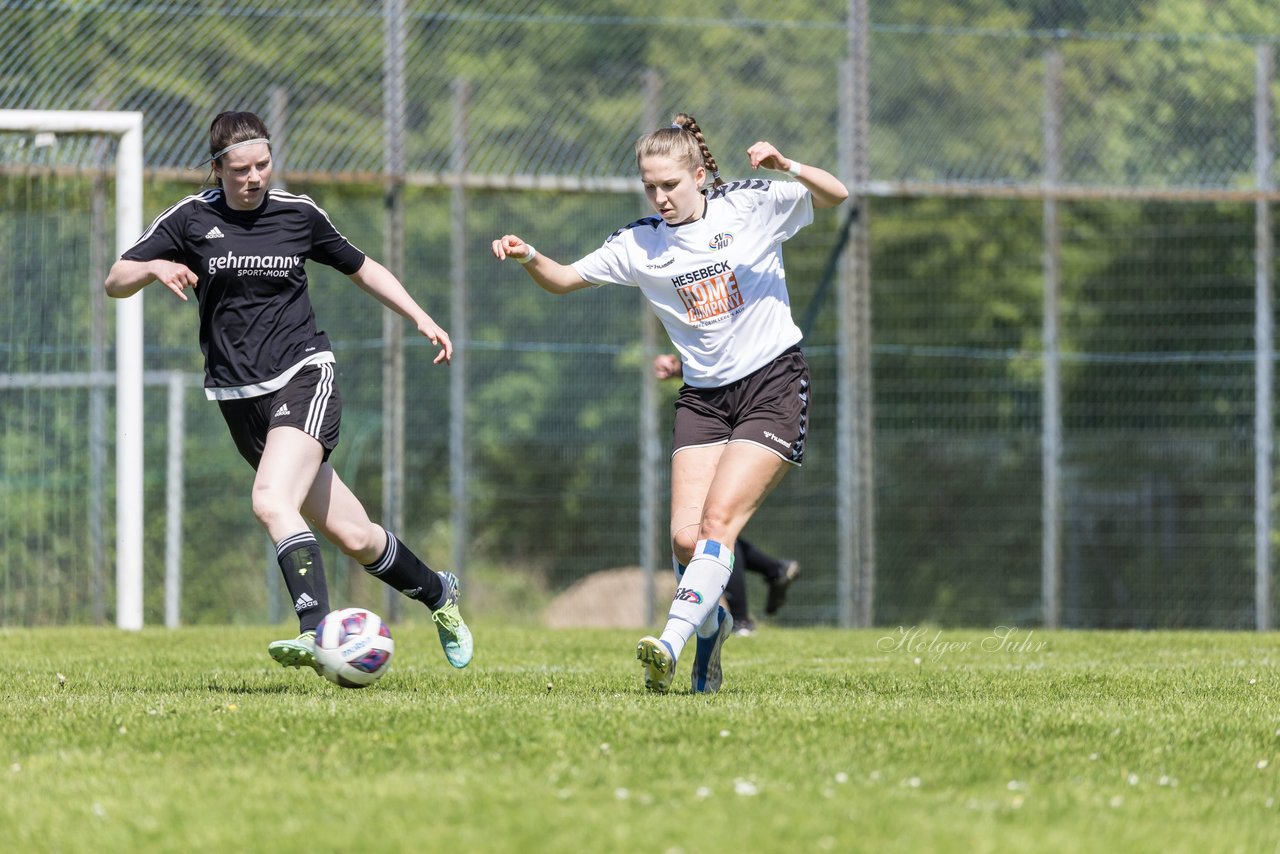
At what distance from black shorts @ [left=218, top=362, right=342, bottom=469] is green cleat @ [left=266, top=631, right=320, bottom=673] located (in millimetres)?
930

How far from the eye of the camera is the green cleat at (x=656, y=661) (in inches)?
243

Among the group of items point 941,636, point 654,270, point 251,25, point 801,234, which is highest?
point 251,25

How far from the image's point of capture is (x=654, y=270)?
694 centimetres

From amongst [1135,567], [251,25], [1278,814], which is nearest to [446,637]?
[1278,814]

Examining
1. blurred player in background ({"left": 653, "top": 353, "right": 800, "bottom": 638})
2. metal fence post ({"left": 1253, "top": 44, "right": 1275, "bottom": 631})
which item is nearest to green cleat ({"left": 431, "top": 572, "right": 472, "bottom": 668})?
blurred player in background ({"left": 653, "top": 353, "right": 800, "bottom": 638})

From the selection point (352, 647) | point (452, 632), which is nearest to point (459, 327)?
point (452, 632)

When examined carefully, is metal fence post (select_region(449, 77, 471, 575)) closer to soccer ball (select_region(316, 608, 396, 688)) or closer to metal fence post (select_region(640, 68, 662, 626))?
metal fence post (select_region(640, 68, 662, 626))

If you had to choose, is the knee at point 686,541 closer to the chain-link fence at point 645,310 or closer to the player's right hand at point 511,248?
the player's right hand at point 511,248

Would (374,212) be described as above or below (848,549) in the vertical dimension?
above

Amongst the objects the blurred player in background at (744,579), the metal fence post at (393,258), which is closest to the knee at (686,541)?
the blurred player in background at (744,579)

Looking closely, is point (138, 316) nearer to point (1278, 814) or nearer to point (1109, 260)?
point (1278, 814)

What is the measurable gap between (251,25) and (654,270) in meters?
8.20

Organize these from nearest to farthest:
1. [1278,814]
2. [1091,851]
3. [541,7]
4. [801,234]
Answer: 1. [1091,851]
2. [1278,814]
3. [541,7]
4. [801,234]

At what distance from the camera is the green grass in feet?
12.6
